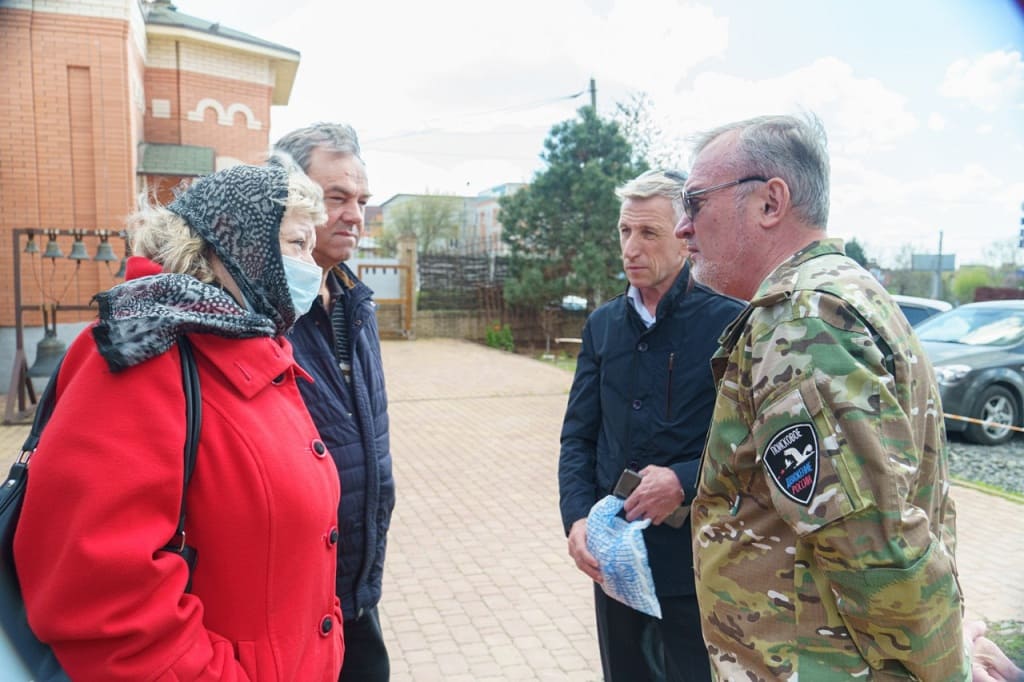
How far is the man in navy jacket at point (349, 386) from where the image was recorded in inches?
86.7

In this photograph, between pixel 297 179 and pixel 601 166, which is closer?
pixel 297 179

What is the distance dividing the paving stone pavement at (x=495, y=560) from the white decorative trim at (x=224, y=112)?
8076 millimetres

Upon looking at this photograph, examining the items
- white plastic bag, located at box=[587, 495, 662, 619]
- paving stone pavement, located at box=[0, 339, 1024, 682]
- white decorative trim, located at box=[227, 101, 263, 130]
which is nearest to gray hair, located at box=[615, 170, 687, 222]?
white plastic bag, located at box=[587, 495, 662, 619]

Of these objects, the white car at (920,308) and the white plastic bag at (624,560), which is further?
the white car at (920,308)

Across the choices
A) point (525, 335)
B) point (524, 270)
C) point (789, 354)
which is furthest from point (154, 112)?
point (789, 354)

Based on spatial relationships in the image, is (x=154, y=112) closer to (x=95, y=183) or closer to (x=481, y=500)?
(x=95, y=183)

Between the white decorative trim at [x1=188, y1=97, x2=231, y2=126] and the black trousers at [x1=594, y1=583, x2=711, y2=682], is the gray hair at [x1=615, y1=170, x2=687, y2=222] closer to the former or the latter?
the black trousers at [x1=594, y1=583, x2=711, y2=682]

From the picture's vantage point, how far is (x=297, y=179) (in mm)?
1771

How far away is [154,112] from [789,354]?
614 inches

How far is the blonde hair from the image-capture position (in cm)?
159

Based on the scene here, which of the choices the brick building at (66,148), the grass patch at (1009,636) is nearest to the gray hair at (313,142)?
the grass patch at (1009,636)

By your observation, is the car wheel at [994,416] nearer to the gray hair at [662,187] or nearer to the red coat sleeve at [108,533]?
the gray hair at [662,187]

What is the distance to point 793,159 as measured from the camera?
5.40 feet

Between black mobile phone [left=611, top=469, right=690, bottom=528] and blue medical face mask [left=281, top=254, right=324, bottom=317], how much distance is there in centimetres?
108
